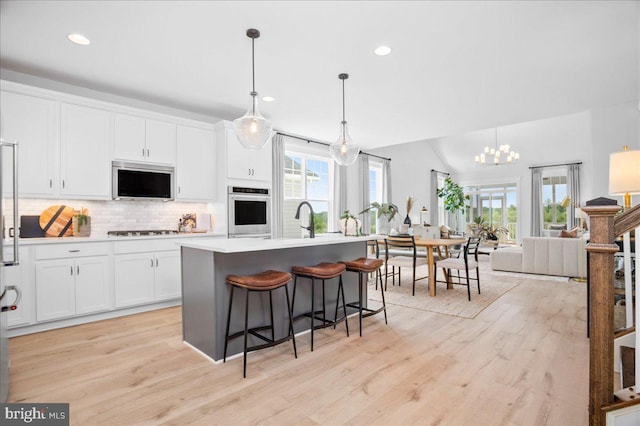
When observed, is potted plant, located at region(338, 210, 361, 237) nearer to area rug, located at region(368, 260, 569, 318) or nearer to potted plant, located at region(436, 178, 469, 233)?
area rug, located at region(368, 260, 569, 318)

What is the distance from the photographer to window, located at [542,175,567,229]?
10156mm

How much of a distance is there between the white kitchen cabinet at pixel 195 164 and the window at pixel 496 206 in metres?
9.68

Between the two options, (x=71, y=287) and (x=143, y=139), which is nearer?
(x=71, y=287)

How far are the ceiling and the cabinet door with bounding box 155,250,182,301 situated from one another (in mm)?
2091

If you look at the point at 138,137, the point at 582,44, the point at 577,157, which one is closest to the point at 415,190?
the point at 577,157

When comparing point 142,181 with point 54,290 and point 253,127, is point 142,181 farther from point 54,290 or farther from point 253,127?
point 253,127

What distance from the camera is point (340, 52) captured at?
127 inches

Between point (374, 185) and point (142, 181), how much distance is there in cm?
562

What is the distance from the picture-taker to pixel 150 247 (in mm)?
4062

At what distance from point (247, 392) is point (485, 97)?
4463mm

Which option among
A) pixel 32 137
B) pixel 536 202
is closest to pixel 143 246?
pixel 32 137

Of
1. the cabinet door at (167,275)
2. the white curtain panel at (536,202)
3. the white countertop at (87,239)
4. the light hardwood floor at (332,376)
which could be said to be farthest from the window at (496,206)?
the cabinet door at (167,275)

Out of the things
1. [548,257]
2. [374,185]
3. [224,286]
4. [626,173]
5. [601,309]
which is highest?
[374,185]

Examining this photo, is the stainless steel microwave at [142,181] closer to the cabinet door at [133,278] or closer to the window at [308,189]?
the cabinet door at [133,278]
